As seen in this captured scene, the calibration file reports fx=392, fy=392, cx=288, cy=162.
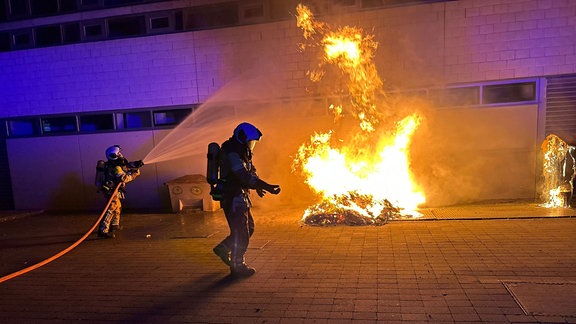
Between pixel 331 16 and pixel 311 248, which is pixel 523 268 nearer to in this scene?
pixel 311 248

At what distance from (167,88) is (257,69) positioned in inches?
103

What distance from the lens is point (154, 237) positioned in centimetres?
786

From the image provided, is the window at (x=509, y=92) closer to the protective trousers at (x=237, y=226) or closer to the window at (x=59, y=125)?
the protective trousers at (x=237, y=226)

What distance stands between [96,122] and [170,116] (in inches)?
90.9

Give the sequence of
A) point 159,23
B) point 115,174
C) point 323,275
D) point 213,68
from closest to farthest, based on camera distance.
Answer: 1. point 323,275
2. point 115,174
3. point 213,68
4. point 159,23

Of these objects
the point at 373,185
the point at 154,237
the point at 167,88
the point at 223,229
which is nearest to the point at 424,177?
the point at 373,185

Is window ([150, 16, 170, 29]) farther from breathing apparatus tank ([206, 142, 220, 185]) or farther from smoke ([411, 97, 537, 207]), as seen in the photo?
smoke ([411, 97, 537, 207])

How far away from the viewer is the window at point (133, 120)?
36.6 feet

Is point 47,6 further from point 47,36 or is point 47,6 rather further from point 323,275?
point 323,275

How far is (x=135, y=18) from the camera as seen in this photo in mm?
10938

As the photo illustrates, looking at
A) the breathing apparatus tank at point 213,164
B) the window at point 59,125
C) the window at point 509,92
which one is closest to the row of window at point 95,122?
the window at point 59,125

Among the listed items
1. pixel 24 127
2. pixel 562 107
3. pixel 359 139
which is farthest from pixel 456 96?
pixel 24 127

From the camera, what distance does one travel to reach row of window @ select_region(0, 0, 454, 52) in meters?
10.1

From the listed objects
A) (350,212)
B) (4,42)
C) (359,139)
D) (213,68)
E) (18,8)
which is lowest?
(350,212)
